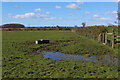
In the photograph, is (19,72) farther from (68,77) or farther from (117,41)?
(117,41)

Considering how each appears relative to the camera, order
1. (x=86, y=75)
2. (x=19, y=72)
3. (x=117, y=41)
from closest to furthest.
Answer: (x=86, y=75), (x=19, y=72), (x=117, y=41)

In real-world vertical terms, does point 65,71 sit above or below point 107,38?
below

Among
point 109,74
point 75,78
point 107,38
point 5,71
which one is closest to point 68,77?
point 75,78

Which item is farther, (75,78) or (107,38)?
(107,38)

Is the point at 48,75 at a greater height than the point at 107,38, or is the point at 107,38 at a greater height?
the point at 107,38

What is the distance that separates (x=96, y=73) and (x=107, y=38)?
36.2 ft

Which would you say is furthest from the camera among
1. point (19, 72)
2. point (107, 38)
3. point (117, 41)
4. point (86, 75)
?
point (107, 38)

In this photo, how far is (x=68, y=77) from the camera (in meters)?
6.00

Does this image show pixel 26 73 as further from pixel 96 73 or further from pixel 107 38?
pixel 107 38

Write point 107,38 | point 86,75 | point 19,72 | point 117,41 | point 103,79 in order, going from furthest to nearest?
point 107,38, point 117,41, point 19,72, point 86,75, point 103,79

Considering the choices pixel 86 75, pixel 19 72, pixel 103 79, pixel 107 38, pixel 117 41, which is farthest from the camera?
pixel 107 38

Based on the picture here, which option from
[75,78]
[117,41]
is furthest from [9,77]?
[117,41]

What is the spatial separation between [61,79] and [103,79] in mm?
1447

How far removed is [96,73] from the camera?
648cm
